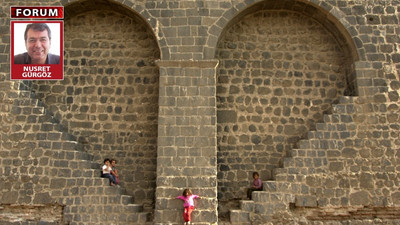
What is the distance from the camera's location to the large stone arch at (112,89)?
30.9 feet

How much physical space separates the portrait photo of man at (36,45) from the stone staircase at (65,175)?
3.11 ft

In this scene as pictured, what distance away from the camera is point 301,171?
28.5 ft

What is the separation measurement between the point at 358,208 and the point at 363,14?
4.59 meters

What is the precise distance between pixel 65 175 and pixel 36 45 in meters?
3.18

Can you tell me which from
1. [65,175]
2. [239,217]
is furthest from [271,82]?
[65,175]

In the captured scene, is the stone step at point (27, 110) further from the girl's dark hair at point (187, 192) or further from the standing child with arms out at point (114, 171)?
the girl's dark hair at point (187, 192)

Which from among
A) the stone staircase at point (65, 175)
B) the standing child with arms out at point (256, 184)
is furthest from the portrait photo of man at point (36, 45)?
the standing child with arms out at point (256, 184)

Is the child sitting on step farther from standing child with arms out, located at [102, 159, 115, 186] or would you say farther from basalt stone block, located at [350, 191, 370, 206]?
basalt stone block, located at [350, 191, 370, 206]

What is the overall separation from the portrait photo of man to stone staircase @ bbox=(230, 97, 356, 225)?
18.5ft

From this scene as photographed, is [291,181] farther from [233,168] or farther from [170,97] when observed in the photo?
[170,97]

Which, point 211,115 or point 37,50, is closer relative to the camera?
point 211,115

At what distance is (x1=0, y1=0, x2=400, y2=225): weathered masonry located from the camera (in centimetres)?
844

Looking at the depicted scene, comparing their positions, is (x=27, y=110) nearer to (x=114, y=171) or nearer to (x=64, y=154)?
(x=64, y=154)

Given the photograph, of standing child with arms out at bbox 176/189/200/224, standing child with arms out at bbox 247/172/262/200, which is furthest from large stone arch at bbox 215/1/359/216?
standing child with arms out at bbox 176/189/200/224
